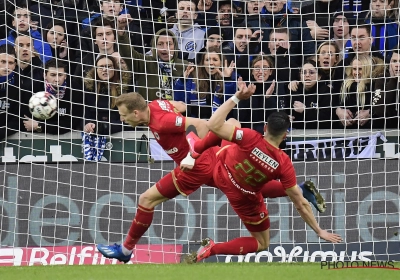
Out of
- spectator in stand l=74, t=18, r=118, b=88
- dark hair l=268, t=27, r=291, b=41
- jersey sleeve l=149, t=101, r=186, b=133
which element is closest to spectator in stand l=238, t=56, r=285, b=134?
dark hair l=268, t=27, r=291, b=41

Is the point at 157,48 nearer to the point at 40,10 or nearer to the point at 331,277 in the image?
the point at 40,10

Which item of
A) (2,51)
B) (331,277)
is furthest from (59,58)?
(331,277)

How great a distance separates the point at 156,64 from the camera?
14758 mm

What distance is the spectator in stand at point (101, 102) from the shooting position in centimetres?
1444

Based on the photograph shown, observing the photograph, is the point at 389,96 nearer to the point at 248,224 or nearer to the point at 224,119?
the point at 248,224

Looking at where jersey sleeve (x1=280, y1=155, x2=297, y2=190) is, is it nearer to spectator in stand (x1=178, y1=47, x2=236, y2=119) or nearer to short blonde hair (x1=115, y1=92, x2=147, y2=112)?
short blonde hair (x1=115, y1=92, x2=147, y2=112)

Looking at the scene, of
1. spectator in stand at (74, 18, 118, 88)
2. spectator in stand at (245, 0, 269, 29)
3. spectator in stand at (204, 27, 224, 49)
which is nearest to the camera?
spectator in stand at (74, 18, 118, 88)

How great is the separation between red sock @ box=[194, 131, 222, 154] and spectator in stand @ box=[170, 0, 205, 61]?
4092 mm

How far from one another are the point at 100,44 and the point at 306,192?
14.0 ft

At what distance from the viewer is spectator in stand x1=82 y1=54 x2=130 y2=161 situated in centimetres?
1444

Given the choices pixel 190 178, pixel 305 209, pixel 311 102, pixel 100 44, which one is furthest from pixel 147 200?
pixel 311 102

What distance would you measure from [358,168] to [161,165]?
9.05ft

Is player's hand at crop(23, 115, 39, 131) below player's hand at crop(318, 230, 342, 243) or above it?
above

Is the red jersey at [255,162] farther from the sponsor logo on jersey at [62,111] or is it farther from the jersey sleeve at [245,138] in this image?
the sponsor logo on jersey at [62,111]
